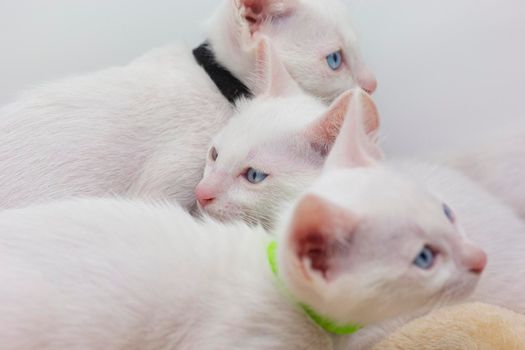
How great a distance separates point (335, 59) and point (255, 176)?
20.9 inches

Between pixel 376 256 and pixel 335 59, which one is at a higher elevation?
pixel 335 59

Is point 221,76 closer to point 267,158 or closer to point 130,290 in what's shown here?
point 267,158

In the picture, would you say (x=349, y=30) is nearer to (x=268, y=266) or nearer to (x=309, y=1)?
(x=309, y=1)

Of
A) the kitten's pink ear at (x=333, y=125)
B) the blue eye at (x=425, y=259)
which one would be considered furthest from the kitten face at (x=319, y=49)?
the blue eye at (x=425, y=259)

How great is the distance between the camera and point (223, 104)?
174 centimetres

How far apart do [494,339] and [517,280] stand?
0.25 m

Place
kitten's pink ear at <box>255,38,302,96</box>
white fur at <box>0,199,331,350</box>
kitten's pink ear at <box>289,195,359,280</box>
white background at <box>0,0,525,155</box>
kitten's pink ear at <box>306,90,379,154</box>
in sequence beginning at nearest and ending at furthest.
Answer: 1. kitten's pink ear at <box>289,195,359,280</box>
2. white fur at <box>0,199,331,350</box>
3. kitten's pink ear at <box>306,90,379,154</box>
4. kitten's pink ear at <box>255,38,302,96</box>
5. white background at <box>0,0,525,155</box>

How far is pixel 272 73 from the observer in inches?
60.4

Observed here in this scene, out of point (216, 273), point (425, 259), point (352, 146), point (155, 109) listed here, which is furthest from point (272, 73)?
point (425, 259)

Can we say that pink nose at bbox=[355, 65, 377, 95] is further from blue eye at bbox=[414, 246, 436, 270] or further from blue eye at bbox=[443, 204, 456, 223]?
blue eye at bbox=[414, 246, 436, 270]

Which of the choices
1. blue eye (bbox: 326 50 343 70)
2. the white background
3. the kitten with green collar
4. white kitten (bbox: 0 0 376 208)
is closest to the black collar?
white kitten (bbox: 0 0 376 208)

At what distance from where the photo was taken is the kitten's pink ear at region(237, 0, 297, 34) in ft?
5.63

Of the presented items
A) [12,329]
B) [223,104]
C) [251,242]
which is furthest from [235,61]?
[12,329]

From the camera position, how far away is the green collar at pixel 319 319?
1.05 meters
